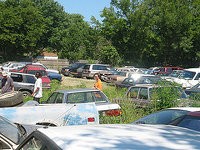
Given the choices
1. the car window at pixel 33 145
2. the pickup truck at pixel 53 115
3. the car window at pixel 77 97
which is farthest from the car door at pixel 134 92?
the car window at pixel 33 145

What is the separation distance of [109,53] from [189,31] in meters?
11.9

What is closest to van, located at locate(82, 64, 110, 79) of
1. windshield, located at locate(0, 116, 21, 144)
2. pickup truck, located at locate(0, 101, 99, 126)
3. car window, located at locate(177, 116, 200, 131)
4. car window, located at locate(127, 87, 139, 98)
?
car window, located at locate(127, 87, 139, 98)

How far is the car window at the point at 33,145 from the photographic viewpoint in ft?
10.3

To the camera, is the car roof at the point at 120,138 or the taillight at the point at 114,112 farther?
the taillight at the point at 114,112

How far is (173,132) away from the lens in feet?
10.5

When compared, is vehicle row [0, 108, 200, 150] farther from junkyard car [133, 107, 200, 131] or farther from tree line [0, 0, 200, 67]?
tree line [0, 0, 200, 67]

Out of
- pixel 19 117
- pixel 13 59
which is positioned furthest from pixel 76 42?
pixel 19 117

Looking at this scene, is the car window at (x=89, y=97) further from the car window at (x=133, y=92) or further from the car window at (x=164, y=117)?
the car window at (x=164, y=117)

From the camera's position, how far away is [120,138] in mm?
2799

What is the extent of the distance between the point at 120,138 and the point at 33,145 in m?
0.89

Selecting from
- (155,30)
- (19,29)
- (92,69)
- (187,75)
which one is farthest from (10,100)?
(155,30)

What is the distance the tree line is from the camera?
2275 inches

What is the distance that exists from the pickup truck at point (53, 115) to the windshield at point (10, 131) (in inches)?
79.9

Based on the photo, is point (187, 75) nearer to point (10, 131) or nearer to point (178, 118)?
point (178, 118)
